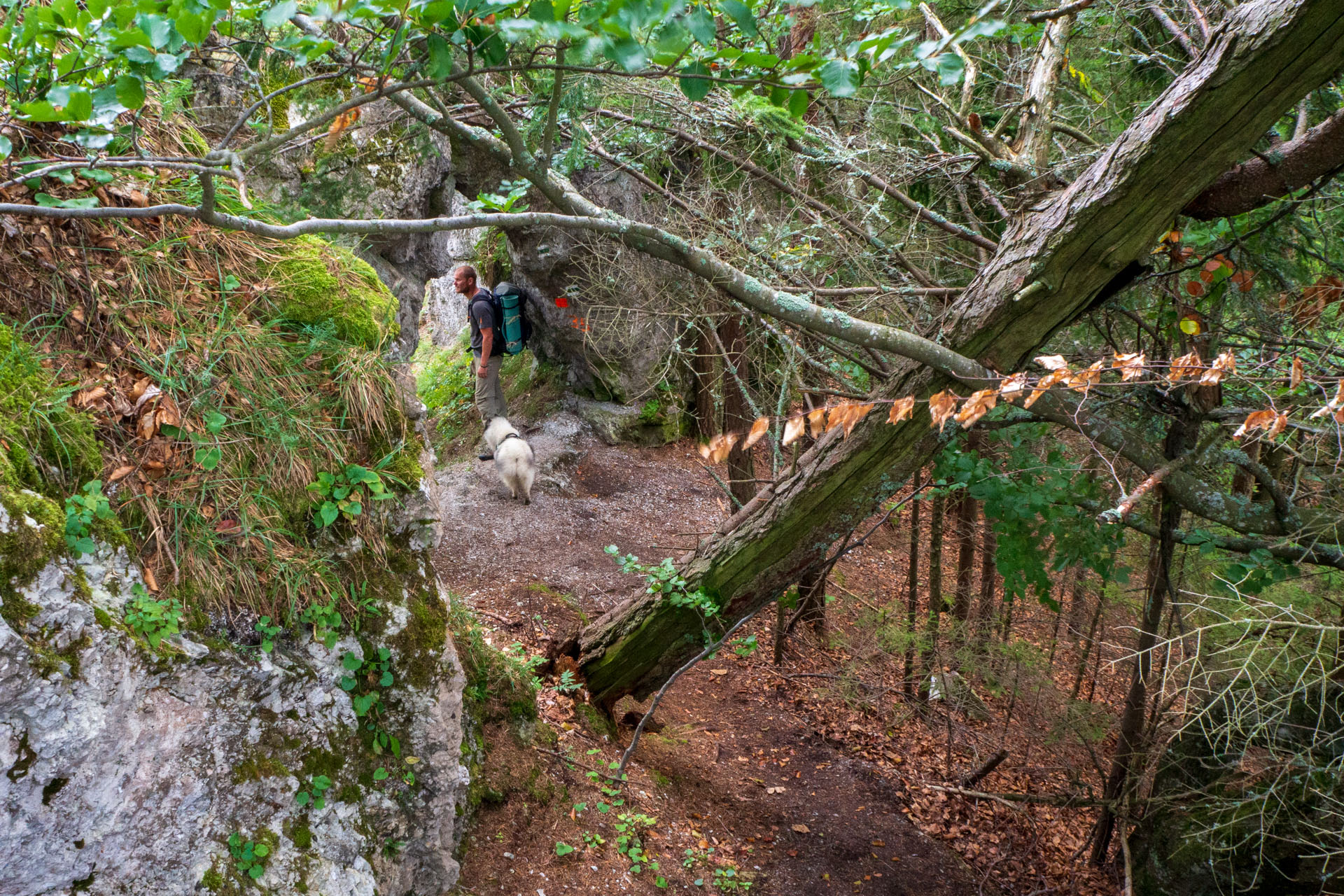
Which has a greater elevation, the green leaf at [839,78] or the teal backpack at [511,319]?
the green leaf at [839,78]

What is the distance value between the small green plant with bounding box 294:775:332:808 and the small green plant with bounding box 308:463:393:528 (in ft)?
3.31

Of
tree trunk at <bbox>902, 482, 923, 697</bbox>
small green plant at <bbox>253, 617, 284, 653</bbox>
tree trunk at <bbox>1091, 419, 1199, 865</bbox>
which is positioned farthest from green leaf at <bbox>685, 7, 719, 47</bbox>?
tree trunk at <bbox>902, 482, 923, 697</bbox>

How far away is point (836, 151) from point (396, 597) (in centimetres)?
366

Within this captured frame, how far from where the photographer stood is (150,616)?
252cm

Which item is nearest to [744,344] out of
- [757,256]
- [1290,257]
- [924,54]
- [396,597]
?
[757,256]

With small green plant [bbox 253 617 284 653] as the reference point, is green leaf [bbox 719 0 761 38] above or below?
above

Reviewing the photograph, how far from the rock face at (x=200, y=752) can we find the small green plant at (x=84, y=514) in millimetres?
55

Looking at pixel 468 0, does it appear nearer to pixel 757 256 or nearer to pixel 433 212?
pixel 757 256

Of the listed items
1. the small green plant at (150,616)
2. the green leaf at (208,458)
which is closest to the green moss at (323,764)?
the small green plant at (150,616)

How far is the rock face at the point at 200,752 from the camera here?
7.26 feet

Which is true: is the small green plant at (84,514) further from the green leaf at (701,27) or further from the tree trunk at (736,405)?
the tree trunk at (736,405)

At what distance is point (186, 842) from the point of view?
2486 millimetres

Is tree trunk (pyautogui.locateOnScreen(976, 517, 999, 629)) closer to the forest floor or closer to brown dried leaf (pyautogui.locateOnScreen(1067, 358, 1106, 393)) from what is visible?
the forest floor

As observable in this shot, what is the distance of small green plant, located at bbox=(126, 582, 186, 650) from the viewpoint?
2498mm
